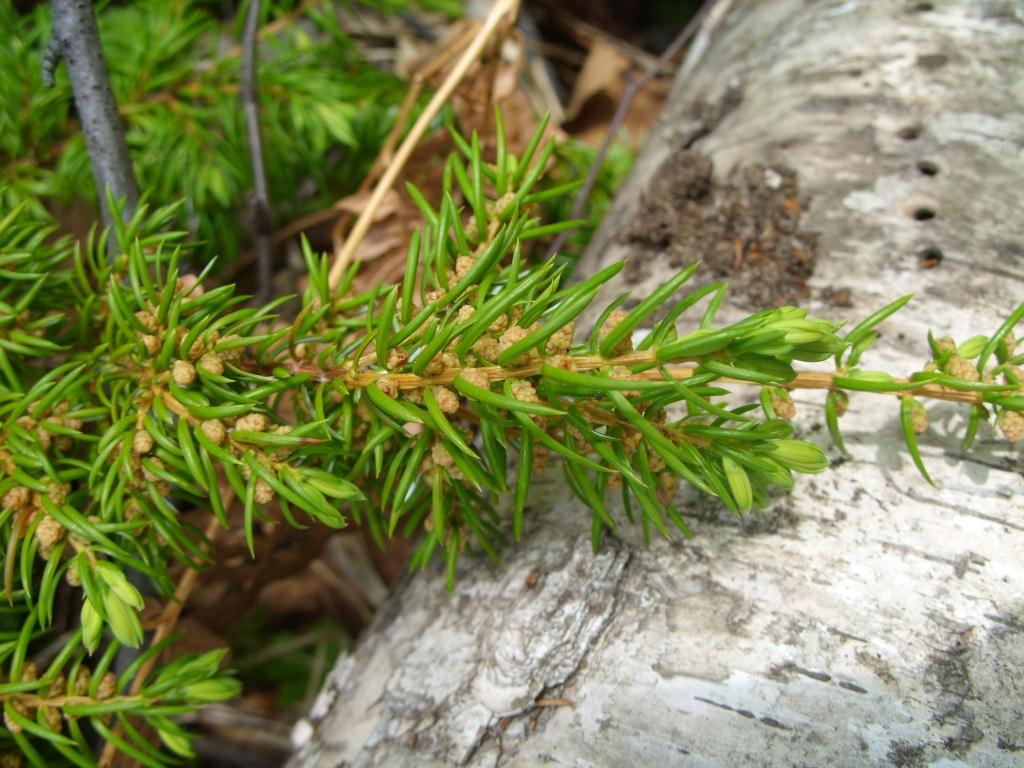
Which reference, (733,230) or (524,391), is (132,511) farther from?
(733,230)

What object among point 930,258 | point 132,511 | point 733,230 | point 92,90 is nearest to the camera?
point 132,511

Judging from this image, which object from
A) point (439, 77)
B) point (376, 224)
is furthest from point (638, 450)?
point (439, 77)

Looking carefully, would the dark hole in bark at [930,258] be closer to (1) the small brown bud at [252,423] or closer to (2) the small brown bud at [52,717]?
(1) the small brown bud at [252,423]

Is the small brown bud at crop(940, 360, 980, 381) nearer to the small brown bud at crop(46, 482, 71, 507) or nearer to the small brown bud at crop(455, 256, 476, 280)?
the small brown bud at crop(455, 256, 476, 280)

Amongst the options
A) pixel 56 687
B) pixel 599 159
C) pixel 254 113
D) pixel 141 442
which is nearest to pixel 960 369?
pixel 599 159

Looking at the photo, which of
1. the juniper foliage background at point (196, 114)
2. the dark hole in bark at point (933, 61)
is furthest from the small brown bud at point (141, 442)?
the dark hole in bark at point (933, 61)

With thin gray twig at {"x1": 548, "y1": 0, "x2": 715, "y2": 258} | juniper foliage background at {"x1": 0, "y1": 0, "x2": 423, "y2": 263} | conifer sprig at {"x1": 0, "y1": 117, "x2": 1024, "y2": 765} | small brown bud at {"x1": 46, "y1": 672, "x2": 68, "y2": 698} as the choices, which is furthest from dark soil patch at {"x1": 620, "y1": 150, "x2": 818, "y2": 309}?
small brown bud at {"x1": 46, "y1": 672, "x2": 68, "y2": 698}

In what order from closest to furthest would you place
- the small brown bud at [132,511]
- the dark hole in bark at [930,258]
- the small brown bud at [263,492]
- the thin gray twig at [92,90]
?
the small brown bud at [263,492]
the small brown bud at [132,511]
the thin gray twig at [92,90]
the dark hole in bark at [930,258]
